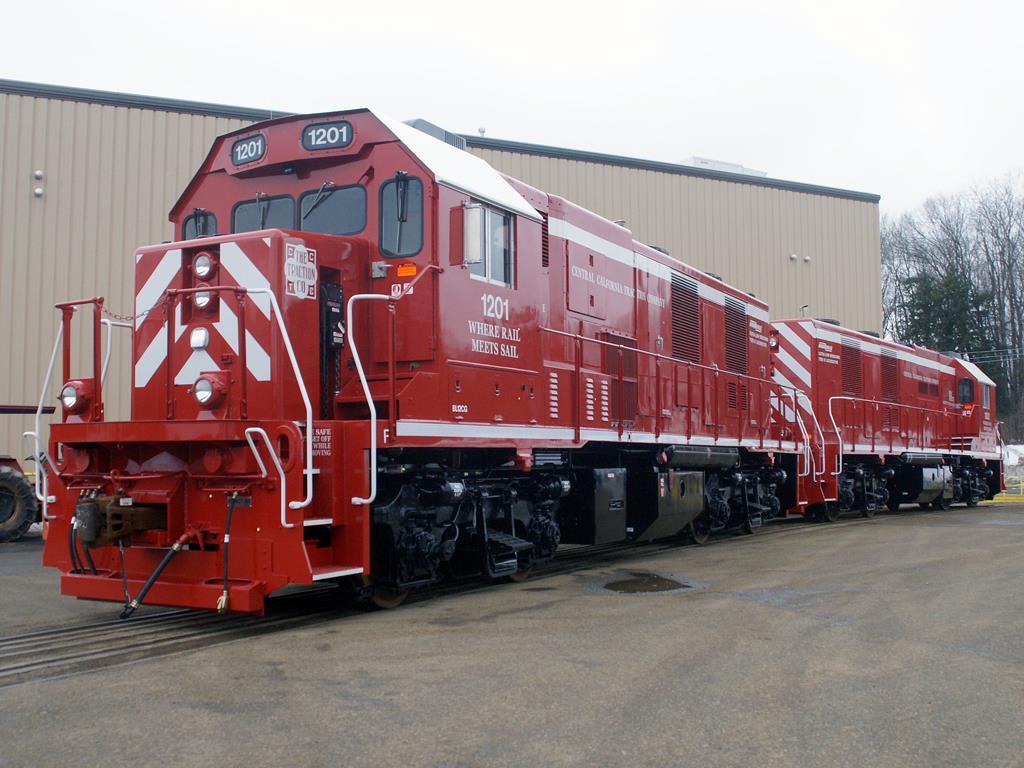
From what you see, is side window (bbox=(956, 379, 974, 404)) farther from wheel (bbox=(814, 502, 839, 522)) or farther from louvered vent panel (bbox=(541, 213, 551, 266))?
louvered vent panel (bbox=(541, 213, 551, 266))

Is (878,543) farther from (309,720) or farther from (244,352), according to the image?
(309,720)

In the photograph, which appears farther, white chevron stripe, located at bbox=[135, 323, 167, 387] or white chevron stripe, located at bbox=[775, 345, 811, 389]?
white chevron stripe, located at bbox=[775, 345, 811, 389]

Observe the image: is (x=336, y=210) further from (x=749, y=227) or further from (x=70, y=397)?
(x=749, y=227)

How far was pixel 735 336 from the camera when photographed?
588 inches

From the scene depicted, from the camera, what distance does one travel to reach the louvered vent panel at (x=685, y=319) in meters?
13.0

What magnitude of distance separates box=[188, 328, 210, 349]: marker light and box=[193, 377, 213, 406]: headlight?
38 centimetres

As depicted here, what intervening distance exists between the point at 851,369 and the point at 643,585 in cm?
1168

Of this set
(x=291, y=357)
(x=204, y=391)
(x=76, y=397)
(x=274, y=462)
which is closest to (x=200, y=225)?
(x=76, y=397)

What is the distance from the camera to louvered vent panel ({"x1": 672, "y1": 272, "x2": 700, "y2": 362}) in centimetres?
1305

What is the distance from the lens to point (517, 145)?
2219 centimetres

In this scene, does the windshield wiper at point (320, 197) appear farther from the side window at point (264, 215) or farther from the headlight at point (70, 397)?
the headlight at point (70, 397)

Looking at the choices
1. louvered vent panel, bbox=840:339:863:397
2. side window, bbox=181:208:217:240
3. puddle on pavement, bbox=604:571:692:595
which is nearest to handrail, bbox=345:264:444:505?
side window, bbox=181:208:217:240

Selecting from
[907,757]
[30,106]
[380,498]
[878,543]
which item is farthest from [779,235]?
[907,757]

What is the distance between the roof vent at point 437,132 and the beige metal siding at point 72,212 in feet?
32.8
